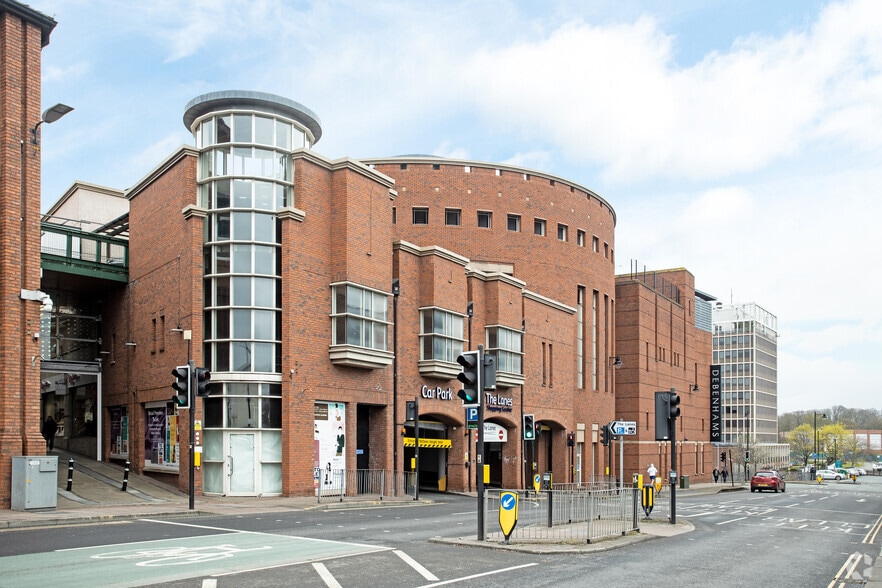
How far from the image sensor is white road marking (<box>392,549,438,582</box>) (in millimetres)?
12117

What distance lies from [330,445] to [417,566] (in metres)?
19.1

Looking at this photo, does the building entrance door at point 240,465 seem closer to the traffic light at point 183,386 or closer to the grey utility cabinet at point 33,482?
the traffic light at point 183,386

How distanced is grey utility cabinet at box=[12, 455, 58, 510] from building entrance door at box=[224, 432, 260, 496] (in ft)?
26.0

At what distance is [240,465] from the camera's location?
29.5 m

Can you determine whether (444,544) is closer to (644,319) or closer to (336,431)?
(336,431)

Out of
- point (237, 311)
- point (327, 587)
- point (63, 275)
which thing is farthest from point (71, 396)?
point (327, 587)

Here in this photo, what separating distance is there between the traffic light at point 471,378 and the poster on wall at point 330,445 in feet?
51.1

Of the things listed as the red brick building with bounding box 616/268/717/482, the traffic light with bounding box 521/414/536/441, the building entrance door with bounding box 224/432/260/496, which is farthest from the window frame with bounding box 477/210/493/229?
the building entrance door with bounding box 224/432/260/496

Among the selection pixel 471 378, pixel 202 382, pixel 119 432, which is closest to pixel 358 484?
pixel 119 432

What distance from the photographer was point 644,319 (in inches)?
2621

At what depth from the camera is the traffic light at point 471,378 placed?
628 inches

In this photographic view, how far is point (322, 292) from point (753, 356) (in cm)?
13341

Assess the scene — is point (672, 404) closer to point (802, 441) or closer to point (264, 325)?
point (264, 325)

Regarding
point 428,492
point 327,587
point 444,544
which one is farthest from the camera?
point 428,492
